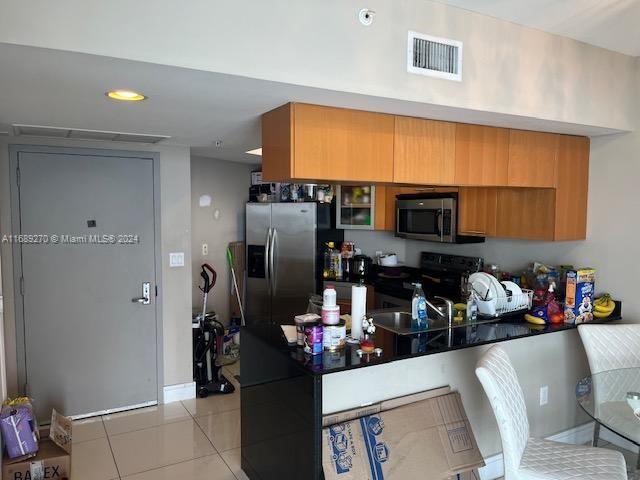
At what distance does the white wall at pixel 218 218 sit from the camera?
206 inches

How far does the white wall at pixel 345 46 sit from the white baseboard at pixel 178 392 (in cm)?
306

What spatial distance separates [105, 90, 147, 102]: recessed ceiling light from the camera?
2092mm

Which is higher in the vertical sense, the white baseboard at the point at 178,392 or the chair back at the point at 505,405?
the chair back at the point at 505,405

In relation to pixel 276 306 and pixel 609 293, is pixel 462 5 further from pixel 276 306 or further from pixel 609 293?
pixel 276 306

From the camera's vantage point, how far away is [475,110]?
7.84ft

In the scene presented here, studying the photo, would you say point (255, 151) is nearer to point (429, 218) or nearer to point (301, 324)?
point (429, 218)

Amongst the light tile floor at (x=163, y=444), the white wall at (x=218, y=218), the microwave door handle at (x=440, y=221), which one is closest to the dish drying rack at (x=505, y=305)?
the microwave door handle at (x=440, y=221)

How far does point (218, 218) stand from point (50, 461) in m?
3.11

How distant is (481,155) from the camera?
9.41 ft

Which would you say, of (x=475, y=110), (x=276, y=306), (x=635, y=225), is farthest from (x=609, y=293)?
(x=276, y=306)

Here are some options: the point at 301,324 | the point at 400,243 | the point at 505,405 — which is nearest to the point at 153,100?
the point at 301,324

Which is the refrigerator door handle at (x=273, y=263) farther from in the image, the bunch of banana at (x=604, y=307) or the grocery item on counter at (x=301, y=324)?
the bunch of banana at (x=604, y=307)

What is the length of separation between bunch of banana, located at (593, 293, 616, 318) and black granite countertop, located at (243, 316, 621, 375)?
0.05 metres

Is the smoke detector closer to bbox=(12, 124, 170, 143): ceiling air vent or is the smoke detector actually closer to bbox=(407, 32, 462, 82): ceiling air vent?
bbox=(407, 32, 462, 82): ceiling air vent
